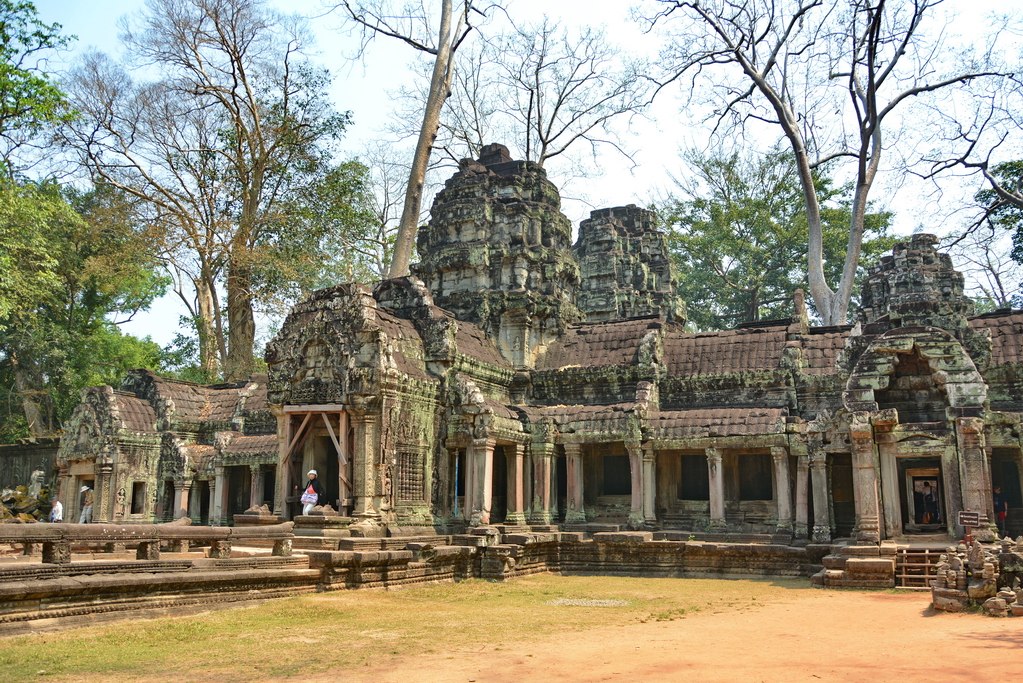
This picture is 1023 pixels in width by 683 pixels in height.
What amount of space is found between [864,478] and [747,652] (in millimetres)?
8748

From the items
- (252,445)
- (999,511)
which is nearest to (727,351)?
(999,511)

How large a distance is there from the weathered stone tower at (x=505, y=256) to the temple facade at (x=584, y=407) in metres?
0.06

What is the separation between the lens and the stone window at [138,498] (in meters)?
26.0

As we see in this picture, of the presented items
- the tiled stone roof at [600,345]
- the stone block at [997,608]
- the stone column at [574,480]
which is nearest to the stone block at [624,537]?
the stone column at [574,480]

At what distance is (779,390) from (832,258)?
1988 centimetres

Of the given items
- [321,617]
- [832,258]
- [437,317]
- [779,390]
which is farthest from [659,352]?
[832,258]

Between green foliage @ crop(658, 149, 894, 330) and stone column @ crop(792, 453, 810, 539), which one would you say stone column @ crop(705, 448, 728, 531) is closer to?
stone column @ crop(792, 453, 810, 539)

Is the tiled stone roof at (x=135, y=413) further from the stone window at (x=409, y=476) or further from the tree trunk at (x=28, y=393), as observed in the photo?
the stone window at (x=409, y=476)

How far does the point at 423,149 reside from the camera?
28391mm

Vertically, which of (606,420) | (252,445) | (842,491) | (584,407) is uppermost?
(584,407)

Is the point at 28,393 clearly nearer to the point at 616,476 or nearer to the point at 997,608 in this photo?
the point at 616,476

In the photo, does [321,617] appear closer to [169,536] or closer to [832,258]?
[169,536]

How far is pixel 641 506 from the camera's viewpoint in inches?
755

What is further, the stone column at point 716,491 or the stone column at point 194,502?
the stone column at point 194,502
